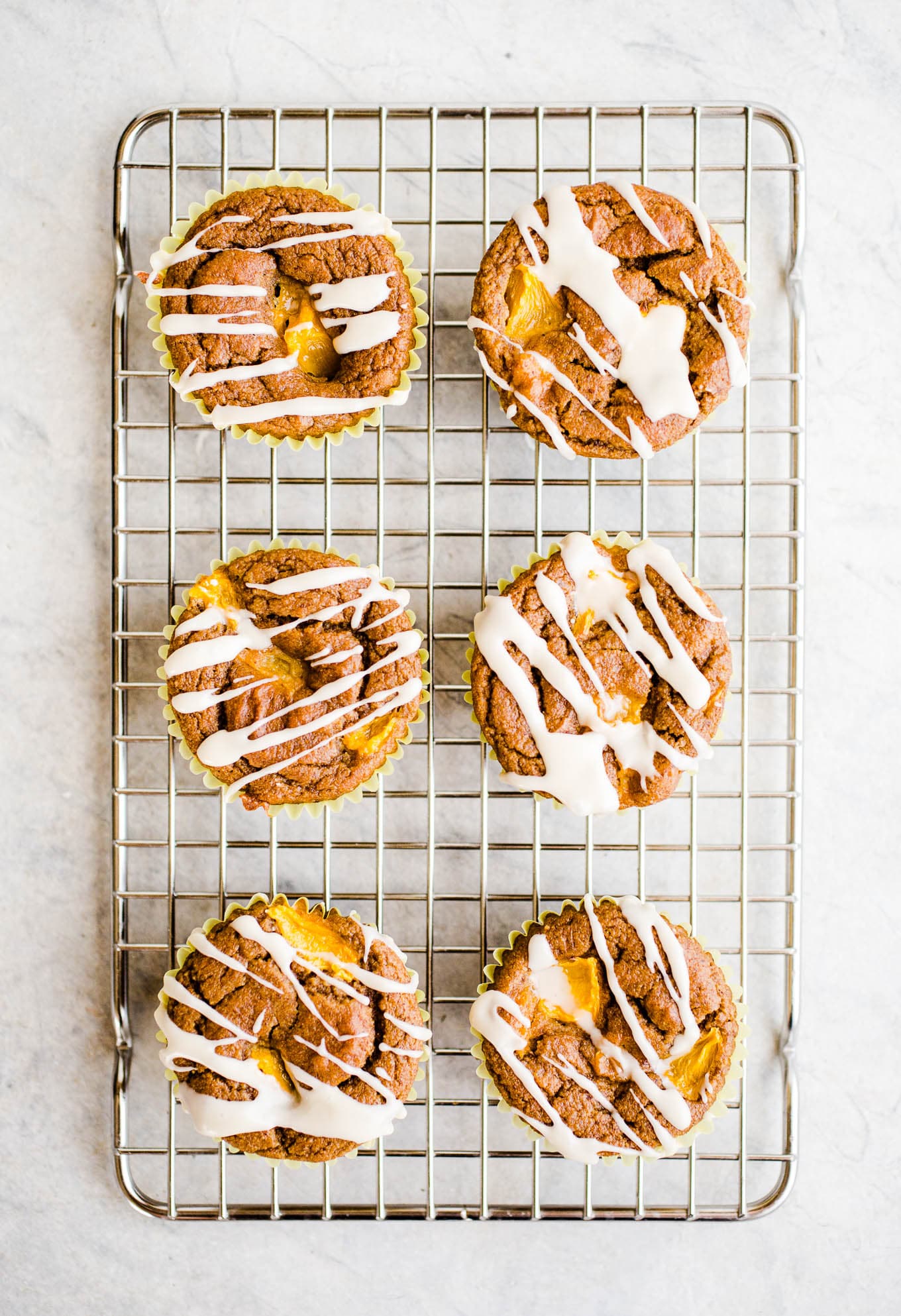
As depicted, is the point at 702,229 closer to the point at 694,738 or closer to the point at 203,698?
the point at 694,738

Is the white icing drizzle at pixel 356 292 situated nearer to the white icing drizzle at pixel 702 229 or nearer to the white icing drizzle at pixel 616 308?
the white icing drizzle at pixel 616 308

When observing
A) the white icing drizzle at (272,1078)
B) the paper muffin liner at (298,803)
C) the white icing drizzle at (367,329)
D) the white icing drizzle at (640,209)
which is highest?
the white icing drizzle at (640,209)

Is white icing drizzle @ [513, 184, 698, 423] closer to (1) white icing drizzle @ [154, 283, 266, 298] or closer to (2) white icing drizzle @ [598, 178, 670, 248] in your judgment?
(2) white icing drizzle @ [598, 178, 670, 248]

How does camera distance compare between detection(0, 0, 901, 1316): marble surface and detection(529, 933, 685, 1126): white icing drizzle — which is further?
detection(0, 0, 901, 1316): marble surface

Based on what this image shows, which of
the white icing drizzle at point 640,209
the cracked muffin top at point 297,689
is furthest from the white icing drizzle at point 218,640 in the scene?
the white icing drizzle at point 640,209

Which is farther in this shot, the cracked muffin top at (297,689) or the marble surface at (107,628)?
the marble surface at (107,628)

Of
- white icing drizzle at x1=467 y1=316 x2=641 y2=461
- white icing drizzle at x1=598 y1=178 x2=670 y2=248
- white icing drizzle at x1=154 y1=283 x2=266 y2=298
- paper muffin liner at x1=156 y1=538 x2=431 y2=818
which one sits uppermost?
white icing drizzle at x1=598 y1=178 x2=670 y2=248

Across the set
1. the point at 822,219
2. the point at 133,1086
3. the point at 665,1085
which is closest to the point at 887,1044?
the point at 665,1085

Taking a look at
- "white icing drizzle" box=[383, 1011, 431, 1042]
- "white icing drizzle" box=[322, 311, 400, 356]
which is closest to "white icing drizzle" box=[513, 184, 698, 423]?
"white icing drizzle" box=[322, 311, 400, 356]
